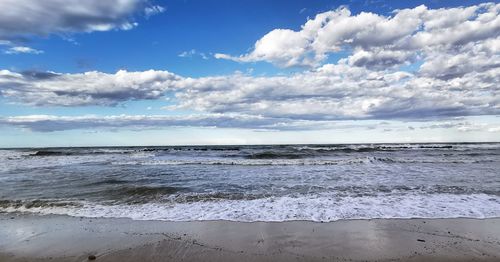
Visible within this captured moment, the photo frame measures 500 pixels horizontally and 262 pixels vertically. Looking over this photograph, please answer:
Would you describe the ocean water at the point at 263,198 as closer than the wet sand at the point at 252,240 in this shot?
No

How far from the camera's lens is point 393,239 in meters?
6.61

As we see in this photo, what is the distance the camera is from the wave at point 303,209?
27.9 feet

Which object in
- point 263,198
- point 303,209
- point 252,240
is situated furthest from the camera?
point 263,198

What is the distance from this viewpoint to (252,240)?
6.65 m

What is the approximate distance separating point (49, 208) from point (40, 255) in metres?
4.36

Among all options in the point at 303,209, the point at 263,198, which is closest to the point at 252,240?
the point at 303,209

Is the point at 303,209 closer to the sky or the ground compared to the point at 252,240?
closer to the sky

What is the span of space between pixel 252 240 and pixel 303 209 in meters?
2.84

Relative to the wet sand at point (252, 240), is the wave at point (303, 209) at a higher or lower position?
higher

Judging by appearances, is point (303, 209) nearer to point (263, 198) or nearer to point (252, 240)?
point (263, 198)

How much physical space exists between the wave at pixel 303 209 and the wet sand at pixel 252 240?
1.66 feet

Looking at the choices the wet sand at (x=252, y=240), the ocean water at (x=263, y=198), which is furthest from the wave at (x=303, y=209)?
the wet sand at (x=252, y=240)

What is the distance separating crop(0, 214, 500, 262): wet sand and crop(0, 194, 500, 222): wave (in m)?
0.51

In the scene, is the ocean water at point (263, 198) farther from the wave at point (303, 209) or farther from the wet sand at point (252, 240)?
the wet sand at point (252, 240)
